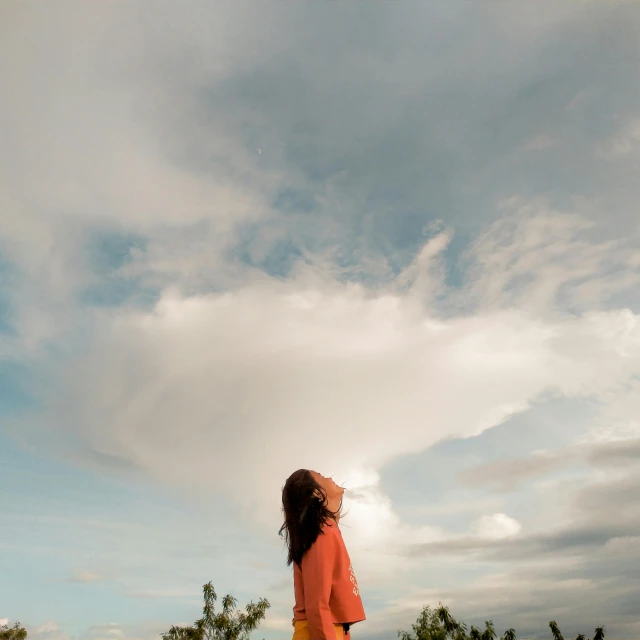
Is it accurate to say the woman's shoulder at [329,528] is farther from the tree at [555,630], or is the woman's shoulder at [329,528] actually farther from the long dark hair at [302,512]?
the tree at [555,630]

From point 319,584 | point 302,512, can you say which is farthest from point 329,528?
point 319,584

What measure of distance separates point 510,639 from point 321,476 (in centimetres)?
7585

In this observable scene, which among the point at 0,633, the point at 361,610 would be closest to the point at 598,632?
the point at 0,633

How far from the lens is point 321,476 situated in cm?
545

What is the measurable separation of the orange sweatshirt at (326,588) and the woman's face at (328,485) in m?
0.36

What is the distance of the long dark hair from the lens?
195 inches

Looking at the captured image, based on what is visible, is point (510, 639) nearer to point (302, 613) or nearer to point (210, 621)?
point (210, 621)

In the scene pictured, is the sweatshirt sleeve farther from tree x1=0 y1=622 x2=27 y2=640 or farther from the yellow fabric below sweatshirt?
tree x1=0 y1=622 x2=27 y2=640

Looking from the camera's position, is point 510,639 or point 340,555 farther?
point 510,639

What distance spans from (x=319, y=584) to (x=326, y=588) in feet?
0.21

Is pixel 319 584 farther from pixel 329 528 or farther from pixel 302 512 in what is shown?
pixel 302 512

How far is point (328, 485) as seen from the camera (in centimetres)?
542

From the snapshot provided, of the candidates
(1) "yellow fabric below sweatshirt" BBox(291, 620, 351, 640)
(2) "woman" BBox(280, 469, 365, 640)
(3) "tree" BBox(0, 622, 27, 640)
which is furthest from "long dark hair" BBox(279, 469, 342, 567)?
(3) "tree" BBox(0, 622, 27, 640)

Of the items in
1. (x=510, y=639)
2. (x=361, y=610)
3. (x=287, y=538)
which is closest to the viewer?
(x=361, y=610)
